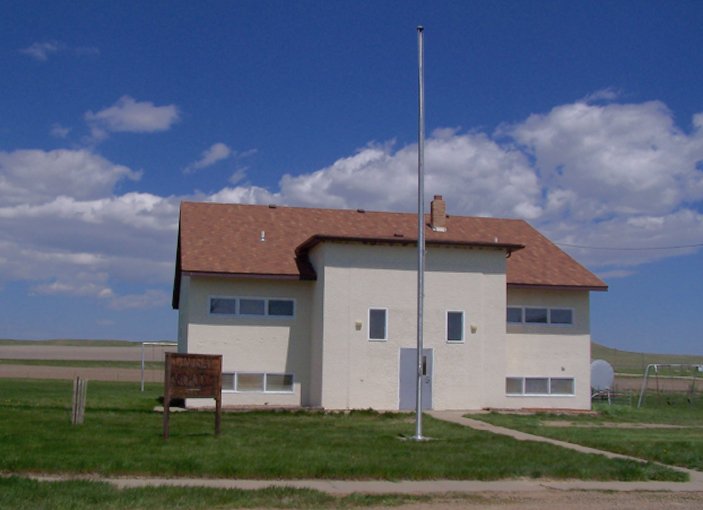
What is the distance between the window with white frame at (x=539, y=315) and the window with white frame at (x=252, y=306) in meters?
7.77

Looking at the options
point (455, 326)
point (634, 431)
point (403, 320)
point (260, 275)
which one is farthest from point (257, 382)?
point (634, 431)

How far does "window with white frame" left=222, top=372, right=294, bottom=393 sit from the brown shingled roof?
11.0ft

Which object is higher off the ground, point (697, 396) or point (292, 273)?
point (292, 273)

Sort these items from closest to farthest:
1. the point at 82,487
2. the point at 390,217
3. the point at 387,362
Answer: the point at 82,487
the point at 387,362
the point at 390,217

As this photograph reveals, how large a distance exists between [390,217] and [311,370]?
7565 millimetres

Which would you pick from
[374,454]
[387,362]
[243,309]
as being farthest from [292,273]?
[374,454]

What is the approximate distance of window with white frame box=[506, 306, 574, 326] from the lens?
106 ft

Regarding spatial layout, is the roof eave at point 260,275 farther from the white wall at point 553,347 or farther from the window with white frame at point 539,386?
the window with white frame at point 539,386

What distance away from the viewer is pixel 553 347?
32312 millimetres

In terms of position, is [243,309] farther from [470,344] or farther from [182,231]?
[470,344]

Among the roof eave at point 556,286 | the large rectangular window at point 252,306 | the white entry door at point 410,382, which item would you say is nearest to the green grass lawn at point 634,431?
the white entry door at point 410,382

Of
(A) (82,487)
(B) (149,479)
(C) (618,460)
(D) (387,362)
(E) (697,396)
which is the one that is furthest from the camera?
(E) (697,396)

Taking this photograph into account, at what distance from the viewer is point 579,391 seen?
3234 cm

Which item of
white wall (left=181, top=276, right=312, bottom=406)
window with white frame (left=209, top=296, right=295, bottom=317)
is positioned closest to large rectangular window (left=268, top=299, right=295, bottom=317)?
window with white frame (left=209, top=296, right=295, bottom=317)
